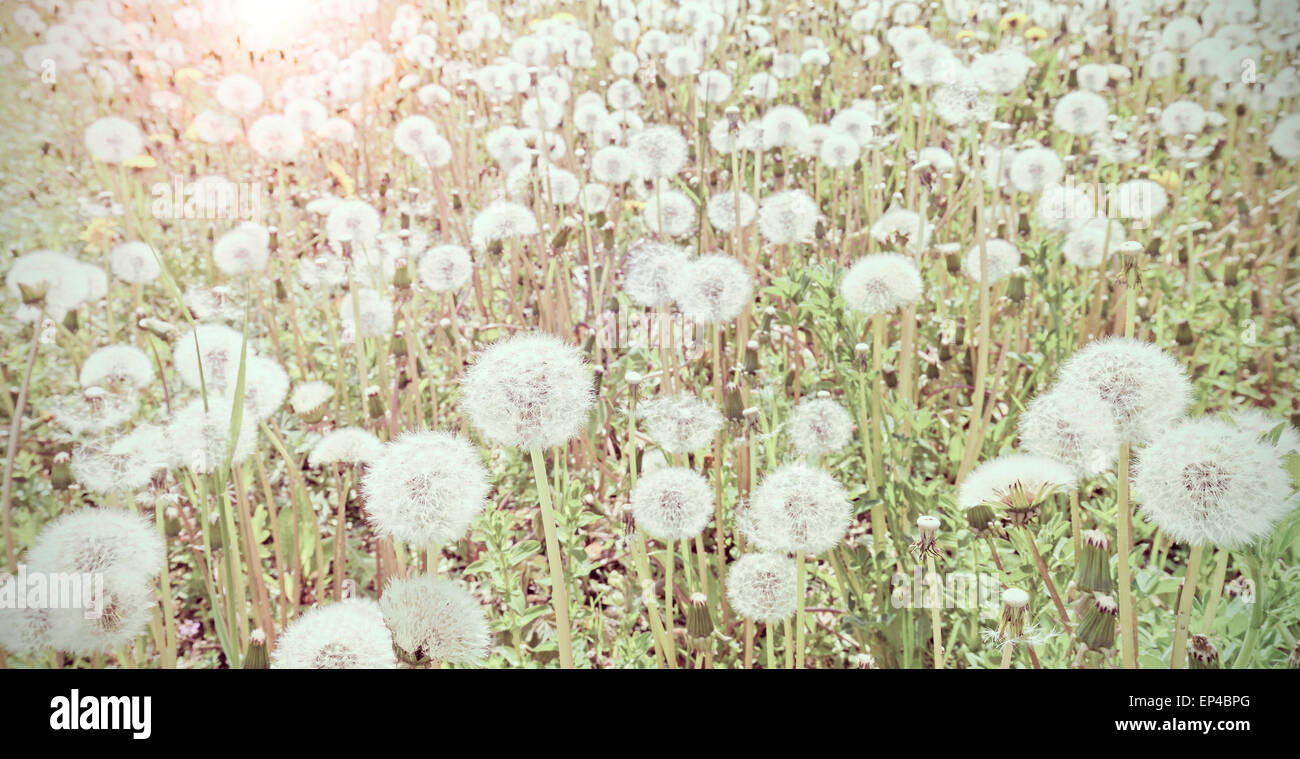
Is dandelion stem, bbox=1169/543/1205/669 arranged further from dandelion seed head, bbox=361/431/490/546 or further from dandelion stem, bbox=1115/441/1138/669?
dandelion seed head, bbox=361/431/490/546

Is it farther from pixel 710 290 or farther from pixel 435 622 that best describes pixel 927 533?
pixel 435 622

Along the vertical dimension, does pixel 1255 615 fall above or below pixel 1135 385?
below

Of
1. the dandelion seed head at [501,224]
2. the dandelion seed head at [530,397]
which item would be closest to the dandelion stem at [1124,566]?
the dandelion seed head at [530,397]

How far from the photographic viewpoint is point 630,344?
83 cm

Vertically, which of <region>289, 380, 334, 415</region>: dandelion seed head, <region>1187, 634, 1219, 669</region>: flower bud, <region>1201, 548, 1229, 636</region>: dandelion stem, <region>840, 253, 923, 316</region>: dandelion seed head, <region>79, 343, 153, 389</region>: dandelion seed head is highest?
<region>840, 253, 923, 316</region>: dandelion seed head

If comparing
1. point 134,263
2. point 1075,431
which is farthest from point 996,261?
point 134,263

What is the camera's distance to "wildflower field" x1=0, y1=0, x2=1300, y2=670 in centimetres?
62

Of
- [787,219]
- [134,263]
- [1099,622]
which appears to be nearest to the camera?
[1099,622]

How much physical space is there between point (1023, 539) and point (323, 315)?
2.70 feet

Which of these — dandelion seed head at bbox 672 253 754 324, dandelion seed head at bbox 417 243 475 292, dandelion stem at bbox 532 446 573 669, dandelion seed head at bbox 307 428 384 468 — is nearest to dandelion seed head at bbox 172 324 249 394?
dandelion seed head at bbox 307 428 384 468

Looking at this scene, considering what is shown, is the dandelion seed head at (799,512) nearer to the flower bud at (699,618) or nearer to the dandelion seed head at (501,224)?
the flower bud at (699,618)

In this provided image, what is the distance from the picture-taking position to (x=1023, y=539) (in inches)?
25.7
